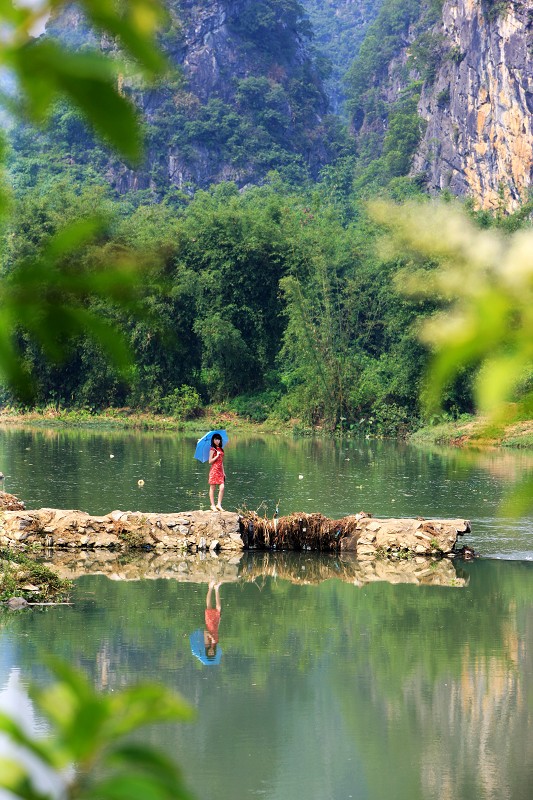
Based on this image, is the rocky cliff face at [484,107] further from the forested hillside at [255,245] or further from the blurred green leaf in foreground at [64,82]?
the blurred green leaf in foreground at [64,82]

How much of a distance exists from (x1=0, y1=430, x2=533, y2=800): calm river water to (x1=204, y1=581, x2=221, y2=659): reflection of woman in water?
0.07 meters

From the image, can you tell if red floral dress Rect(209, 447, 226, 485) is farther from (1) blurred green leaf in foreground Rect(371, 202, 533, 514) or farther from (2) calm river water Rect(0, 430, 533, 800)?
(1) blurred green leaf in foreground Rect(371, 202, 533, 514)

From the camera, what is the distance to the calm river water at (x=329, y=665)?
6176 mm

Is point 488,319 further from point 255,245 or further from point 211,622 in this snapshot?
point 255,245

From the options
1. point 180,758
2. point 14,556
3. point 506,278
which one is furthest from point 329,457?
point 506,278

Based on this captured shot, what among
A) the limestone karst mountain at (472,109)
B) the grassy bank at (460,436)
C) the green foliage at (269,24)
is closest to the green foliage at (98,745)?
the grassy bank at (460,436)

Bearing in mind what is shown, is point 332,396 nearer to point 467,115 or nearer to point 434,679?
point 467,115

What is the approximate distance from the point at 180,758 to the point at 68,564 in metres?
5.71

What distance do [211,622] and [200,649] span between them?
93 cm

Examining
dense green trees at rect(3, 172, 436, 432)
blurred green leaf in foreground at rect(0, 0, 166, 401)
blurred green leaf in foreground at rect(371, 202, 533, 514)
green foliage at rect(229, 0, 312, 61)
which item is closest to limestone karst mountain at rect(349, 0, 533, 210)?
dense green trees at rect(3, 172, 436, 432)

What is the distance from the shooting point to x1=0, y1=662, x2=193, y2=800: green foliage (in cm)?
73

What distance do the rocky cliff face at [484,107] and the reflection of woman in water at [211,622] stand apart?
3031 cm

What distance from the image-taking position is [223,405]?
120 ft

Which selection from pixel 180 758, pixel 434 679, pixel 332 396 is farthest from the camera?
pixel 332 396
